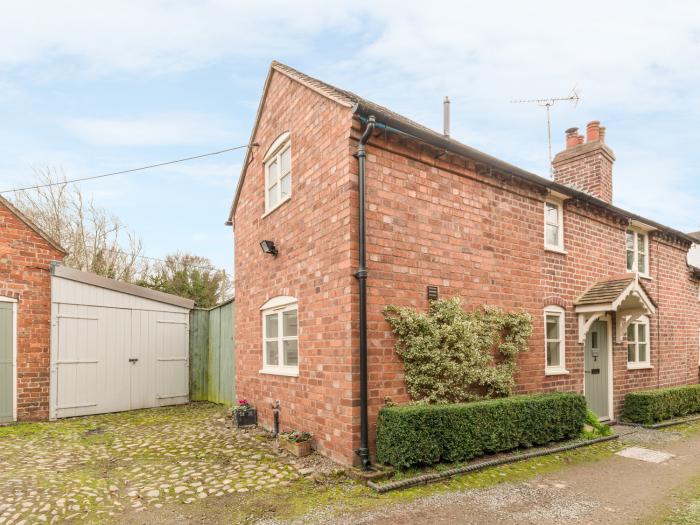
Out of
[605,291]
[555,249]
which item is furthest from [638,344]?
[555,249]

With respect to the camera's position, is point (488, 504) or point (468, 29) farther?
point (468, 29)

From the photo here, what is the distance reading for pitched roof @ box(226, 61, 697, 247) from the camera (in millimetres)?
6453

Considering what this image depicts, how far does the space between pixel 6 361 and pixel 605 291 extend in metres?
12.5

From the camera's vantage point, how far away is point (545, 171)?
47.9 feet

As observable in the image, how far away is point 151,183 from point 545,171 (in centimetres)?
1578

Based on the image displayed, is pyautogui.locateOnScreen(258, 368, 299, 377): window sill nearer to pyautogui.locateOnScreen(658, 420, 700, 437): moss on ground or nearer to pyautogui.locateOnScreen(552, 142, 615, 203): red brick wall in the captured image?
pyautogui.locateOnScreen(658, 420, 700, 437): moss on ground

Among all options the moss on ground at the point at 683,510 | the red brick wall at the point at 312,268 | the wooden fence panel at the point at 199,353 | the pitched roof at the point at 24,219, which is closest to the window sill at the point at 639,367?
the moss on ground at the point at 683,510

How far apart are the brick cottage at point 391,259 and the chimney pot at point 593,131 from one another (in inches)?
2.1

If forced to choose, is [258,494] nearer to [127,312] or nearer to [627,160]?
[127,312]

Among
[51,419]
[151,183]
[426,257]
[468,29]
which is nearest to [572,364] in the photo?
[426,257]

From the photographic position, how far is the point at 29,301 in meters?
9.66

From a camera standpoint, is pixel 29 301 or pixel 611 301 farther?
pixel 29 301

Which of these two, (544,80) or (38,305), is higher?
(544,80)

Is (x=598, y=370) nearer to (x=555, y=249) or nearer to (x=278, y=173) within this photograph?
(x=555, y=249)
